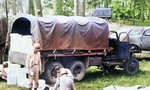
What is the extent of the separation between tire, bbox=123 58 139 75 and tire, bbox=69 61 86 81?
252 centimetres

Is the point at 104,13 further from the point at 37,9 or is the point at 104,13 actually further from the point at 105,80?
the point at 105,80

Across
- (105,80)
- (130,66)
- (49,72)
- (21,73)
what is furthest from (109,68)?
(21,73)

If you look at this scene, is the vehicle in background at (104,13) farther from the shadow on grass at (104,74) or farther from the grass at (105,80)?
the shadow on grass at (104,74)

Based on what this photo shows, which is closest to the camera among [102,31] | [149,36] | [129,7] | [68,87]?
[68,87]

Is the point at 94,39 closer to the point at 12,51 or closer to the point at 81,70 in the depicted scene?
the point at 81,70

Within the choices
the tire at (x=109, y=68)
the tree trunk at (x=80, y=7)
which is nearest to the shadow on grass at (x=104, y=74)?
the tire at (x=109, y=68)

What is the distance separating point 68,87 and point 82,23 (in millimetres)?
5956

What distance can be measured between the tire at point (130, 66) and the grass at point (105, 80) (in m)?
0.25

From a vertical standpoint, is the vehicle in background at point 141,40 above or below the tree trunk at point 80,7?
below

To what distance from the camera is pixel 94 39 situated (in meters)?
12.8

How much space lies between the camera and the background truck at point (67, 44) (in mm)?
11562

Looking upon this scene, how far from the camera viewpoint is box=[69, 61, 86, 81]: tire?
40.5 ft

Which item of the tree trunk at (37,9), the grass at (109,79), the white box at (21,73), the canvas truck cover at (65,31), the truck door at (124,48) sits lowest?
the grass at (109,79)

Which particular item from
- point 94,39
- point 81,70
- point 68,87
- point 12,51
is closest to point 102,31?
point 94,39
